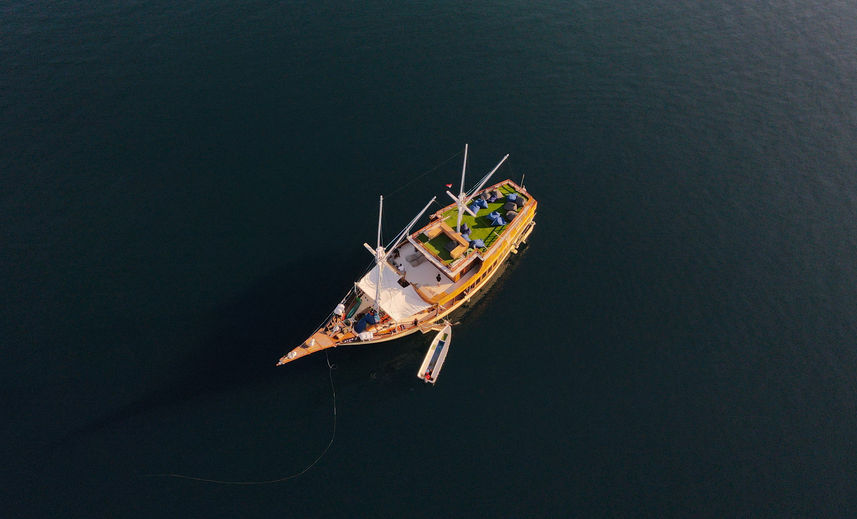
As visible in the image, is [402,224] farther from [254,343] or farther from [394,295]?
[254,343]

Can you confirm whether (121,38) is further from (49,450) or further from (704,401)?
(704,401)

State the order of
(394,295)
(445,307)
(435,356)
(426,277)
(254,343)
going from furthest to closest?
1. (426,277)
2. (445,307)
3. (254,343)
4. (394,295)
5. (435,356)

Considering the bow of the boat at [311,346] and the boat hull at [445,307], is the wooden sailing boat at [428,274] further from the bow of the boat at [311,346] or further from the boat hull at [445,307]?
the boat hull at [445,307]

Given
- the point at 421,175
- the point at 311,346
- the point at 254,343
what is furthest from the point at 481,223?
the point at 254,343

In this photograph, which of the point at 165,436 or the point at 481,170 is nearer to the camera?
the point at 165,436

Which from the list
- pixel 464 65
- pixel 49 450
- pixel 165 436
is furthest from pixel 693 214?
pixel 49 450

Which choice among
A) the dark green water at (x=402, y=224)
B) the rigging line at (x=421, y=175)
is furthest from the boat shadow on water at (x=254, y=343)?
the rigging line at (x=421, y=175)
